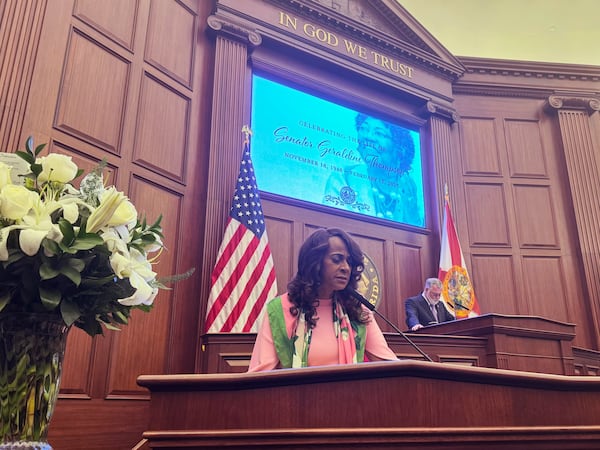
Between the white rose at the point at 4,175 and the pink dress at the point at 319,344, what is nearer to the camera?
the white rose at the point at 4,175

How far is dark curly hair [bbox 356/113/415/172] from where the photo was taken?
6.46 m

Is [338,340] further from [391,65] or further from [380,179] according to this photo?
[391,65]

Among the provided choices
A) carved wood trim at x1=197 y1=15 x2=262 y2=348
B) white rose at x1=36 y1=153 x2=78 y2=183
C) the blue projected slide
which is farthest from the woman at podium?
the blue projected slide

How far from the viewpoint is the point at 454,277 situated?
5863mm

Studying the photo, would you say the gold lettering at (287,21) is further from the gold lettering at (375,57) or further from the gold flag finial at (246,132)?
the gold flag finial at (246,132)

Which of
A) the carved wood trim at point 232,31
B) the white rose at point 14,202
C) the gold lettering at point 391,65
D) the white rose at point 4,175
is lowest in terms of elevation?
the white rose at point 14,202

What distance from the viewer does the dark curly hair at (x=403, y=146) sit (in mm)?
6461

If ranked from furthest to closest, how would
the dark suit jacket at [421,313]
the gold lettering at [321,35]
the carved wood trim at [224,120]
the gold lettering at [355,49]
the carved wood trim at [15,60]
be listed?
the gold lettering at [355,49], the gold lettering at [321,35], the dark suit jacket at [421,313], the carved wood trim at [224,120], the carved wood trim at [15,60]

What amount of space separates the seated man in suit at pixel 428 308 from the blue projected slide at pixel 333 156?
4.19 ft

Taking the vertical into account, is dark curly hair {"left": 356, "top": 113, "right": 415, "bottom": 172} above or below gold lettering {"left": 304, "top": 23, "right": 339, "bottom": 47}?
below

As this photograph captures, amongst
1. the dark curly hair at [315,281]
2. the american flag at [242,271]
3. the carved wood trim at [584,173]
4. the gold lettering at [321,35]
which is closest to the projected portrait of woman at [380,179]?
the gold lettering at [321,35]

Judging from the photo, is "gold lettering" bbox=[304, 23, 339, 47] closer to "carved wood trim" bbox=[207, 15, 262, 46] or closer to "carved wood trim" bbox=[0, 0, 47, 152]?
"carved wood trim" bbox=[207, 15, 262, 46]

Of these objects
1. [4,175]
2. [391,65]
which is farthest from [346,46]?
[4,175]

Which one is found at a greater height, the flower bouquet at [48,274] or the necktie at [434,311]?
the necktie at [434,311]
